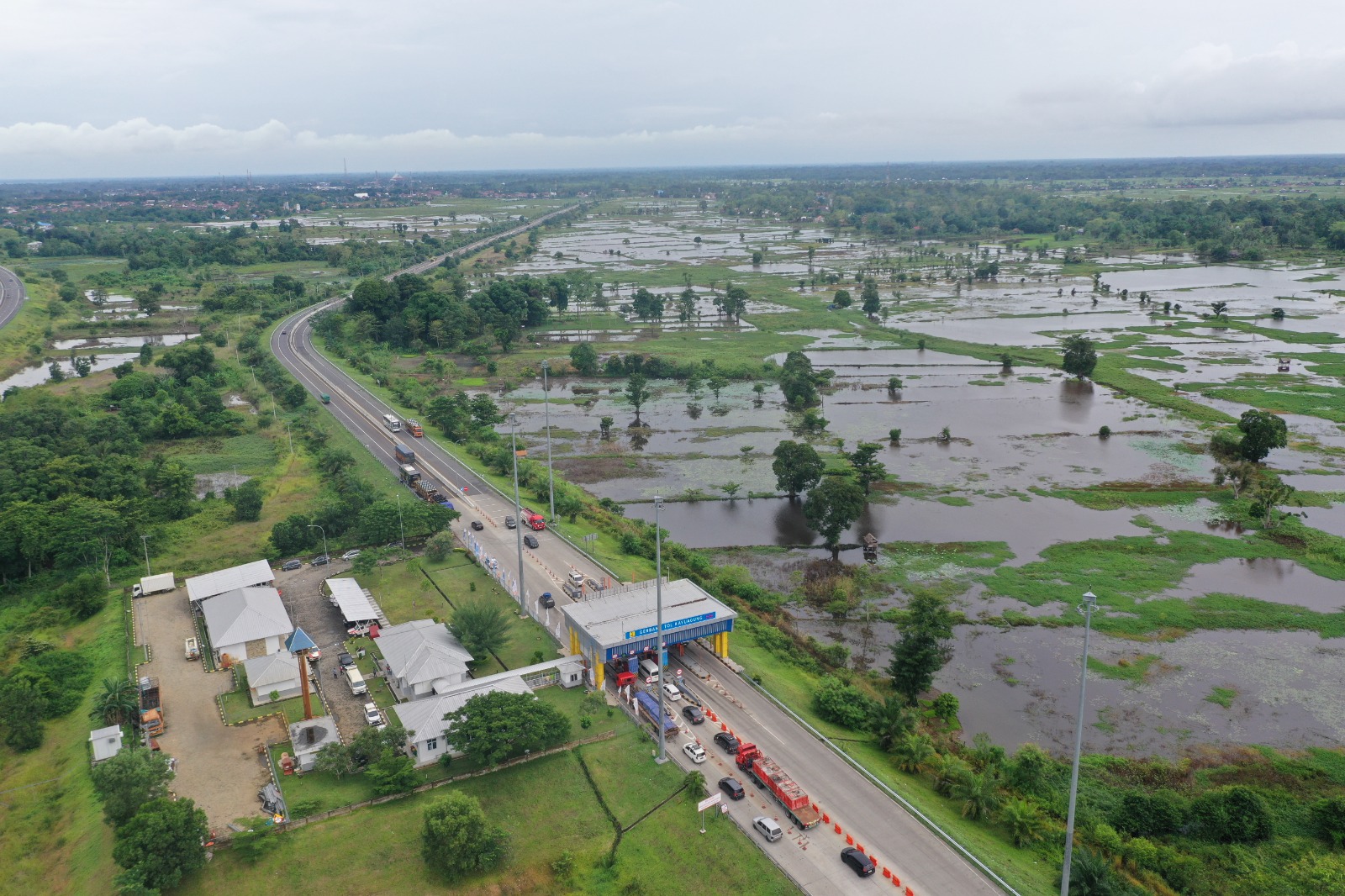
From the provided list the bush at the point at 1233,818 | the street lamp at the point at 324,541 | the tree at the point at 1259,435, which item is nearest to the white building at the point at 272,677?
the street lamp at the point at 324,541

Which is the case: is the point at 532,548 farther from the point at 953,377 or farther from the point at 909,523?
the point at 953,377

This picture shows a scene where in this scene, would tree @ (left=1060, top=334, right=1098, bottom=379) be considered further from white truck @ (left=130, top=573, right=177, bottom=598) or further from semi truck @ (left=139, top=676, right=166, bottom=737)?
semi truck @ (left=139, top=676, right=166, bottom=737)

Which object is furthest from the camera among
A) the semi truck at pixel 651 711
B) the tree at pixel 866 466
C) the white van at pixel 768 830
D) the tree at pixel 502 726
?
the tree at pixel 866 466

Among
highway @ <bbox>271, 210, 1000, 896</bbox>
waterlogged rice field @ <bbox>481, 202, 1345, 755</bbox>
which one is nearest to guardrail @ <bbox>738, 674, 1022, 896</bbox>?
highway @ <bbox>271, 210, 1000, 896</bbox>

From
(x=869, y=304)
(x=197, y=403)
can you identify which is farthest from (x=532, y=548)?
(x=869, y=304)

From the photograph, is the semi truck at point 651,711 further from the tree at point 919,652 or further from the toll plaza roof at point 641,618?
the tree at point 919,652

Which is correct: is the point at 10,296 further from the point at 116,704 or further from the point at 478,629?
the point at 478,629
